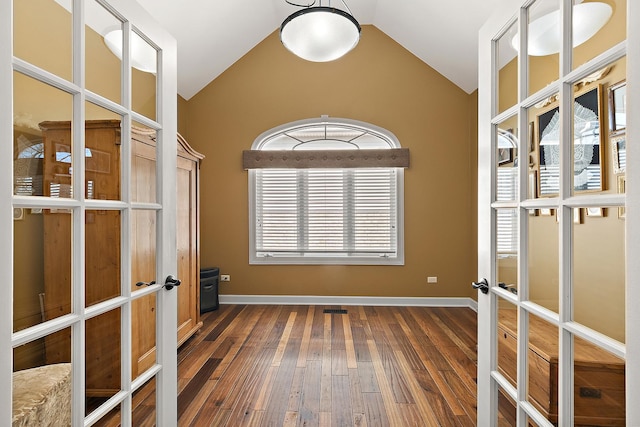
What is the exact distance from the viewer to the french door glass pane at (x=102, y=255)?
3.58 feet

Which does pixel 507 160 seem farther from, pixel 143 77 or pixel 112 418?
pixel 112 418

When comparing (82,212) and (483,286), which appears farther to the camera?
(483,286)

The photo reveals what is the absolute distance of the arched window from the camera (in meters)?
4.34

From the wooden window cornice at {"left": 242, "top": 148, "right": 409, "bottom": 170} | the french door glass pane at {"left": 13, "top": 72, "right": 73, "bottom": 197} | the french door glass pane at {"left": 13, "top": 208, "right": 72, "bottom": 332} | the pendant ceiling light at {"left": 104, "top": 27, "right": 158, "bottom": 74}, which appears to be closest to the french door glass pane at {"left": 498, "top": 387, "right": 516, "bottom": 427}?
the french door glass pane at {"left": 13, "top": 208, "right": 72, "bottom": 332}

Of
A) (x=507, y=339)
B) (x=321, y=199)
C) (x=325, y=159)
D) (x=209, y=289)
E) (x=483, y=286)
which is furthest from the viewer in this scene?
(x=321, y=199)

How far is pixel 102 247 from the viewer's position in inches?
45.8

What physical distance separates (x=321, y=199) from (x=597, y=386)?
364 centimetres

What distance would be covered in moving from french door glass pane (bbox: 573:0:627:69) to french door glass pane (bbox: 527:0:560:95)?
0.07 metres

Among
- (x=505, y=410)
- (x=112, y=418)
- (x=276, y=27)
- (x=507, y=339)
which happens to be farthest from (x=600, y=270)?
(x=276, y=27)

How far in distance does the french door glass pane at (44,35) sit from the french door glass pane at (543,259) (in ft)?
5.14

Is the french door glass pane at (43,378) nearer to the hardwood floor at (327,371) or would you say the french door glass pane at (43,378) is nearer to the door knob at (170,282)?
the hardwood floor at (327,371)

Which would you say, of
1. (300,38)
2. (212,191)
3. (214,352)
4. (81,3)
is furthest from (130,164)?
(212,191)

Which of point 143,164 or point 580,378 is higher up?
point 143,164

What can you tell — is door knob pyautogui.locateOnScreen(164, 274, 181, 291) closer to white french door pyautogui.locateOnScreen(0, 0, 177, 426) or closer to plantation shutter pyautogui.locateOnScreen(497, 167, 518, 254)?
white french door pyautogui.locateOnScreen(0, 0, 177, 426)
